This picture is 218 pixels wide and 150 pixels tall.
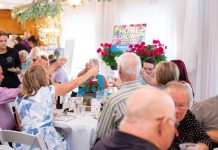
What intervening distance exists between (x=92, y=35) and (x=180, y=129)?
5705 millimetres

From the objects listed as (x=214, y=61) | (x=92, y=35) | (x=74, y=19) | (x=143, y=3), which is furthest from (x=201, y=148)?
(x=74, y=19)

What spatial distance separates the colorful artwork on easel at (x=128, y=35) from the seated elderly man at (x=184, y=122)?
12.1 feet

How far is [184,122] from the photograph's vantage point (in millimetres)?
2143

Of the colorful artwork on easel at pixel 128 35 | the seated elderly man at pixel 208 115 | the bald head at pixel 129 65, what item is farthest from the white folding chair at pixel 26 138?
the colorful artwork on easel at pixel 128 35

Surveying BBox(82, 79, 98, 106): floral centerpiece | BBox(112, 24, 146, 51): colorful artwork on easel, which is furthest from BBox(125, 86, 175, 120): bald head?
BBox(112, 24, 146, 51): colorful artwork on easel

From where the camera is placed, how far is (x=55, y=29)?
8.57 meters

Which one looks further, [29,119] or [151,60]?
[151,60]

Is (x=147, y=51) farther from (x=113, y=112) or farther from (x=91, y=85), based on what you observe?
(x=113, y=112)

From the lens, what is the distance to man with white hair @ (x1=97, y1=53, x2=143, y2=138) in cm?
246

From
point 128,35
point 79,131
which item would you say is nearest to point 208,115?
point 79,131

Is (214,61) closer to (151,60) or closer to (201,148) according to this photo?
(151,60)

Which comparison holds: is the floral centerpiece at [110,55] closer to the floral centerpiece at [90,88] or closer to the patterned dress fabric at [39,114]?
the floral centerpiece at [90,88]

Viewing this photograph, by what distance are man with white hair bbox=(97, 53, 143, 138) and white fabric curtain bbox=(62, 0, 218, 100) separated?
2447 mm

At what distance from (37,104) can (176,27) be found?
3293 mm
